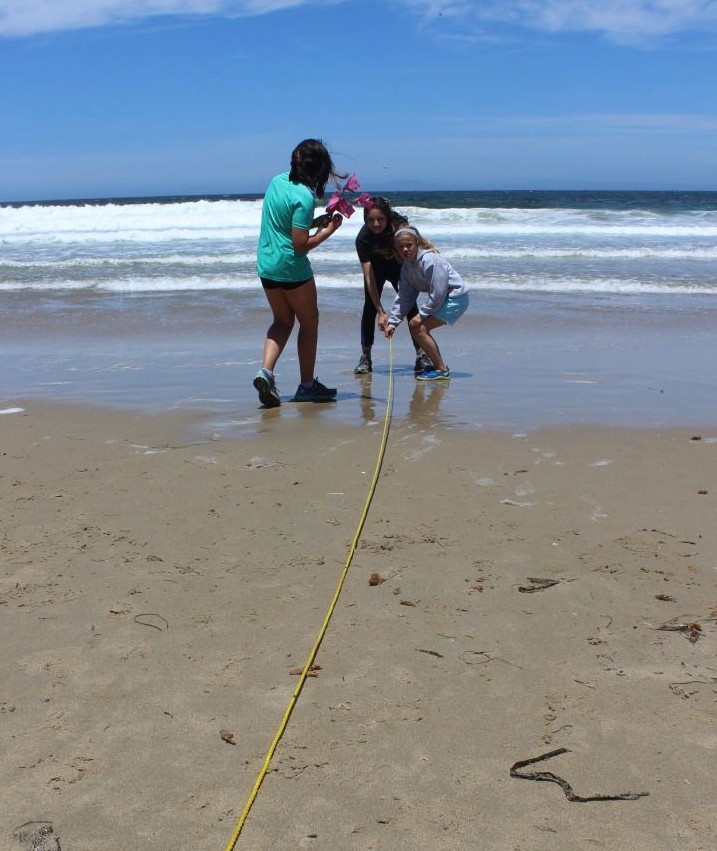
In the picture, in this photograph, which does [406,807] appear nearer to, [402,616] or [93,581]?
[402,616]

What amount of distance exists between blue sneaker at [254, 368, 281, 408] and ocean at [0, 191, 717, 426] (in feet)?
1.04

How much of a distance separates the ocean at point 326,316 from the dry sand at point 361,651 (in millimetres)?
1592

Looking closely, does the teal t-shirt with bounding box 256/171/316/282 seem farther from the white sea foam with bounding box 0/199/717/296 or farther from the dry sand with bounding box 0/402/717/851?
the white sea foam with bounding box 0/199/717/296

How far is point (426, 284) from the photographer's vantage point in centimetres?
686

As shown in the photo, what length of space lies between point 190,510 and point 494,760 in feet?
6.74

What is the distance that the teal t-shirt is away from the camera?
18.6ft

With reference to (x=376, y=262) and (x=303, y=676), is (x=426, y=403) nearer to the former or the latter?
(x=376, y=262)

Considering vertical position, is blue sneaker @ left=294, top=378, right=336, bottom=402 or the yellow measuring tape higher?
blue sneaker @ left=294, top=378, right=336, bottom=402

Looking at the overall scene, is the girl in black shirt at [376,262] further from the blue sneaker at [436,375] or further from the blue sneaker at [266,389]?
the blue sneaker at [266,389]

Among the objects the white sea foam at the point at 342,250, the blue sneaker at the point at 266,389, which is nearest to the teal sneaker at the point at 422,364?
the blue sneaker at the point at 266,389

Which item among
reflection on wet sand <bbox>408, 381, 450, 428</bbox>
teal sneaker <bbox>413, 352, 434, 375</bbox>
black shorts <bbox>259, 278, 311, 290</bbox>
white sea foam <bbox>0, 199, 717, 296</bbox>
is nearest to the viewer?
reflection on wet sand <bbox>408, 381, 450, 428</bbox>


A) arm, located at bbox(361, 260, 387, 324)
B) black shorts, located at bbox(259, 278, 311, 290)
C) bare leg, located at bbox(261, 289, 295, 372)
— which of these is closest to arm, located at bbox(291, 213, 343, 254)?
black shorts, located at bbox(259, 278, 311, 290)

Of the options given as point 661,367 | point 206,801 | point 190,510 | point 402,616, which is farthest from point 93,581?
point 661,367

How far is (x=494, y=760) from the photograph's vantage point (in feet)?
7.16
